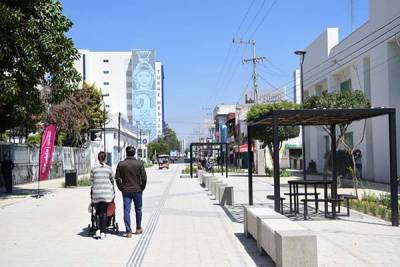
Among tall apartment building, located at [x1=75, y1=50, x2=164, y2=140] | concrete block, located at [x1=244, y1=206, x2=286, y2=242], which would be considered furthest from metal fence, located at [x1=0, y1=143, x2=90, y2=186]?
tall apartment building, located at [x1=75, y1=50, x2=164, y2=140]

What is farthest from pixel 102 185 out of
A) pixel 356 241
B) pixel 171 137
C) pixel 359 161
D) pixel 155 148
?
pixel 171 137

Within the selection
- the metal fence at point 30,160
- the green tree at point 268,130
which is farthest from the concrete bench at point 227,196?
the green tree at point 268,130

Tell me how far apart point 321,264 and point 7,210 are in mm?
12679

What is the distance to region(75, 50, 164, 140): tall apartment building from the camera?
532ft

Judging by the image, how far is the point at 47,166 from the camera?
27.9 meters

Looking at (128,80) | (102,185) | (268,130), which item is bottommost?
(102,185)

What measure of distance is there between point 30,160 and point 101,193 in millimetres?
26007

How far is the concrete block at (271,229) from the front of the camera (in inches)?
324

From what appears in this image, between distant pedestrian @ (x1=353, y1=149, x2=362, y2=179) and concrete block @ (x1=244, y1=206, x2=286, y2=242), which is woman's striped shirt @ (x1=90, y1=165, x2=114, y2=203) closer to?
concrete block @ (x1=244, y1=206, x2=286, y2=242)

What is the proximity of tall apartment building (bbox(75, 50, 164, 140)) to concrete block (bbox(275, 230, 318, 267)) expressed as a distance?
151 meters

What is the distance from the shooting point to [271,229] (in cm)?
843

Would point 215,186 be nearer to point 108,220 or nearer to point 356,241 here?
point 108,220

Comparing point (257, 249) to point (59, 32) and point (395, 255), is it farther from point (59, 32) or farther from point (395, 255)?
point (59, 32)

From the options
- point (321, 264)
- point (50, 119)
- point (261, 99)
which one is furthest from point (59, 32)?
point (261, 99)
